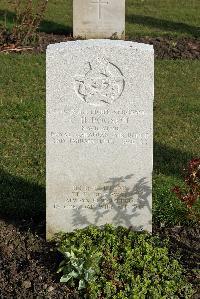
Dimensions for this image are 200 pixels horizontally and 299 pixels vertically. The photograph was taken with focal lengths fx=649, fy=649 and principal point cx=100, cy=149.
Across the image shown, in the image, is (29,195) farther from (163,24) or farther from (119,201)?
(163,24)

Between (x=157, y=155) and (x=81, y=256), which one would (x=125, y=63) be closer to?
(x=81, y=256)

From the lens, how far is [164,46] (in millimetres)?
10633

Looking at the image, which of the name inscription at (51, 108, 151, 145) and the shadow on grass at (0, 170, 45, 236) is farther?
the shadow on grass at (0, 170, 45, 236)

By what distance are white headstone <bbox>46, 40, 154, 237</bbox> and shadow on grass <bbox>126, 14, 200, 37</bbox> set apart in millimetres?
7379

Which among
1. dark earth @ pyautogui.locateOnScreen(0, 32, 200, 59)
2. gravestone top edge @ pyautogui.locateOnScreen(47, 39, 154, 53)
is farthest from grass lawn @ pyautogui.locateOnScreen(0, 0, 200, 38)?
gravestone top edge @ pyautogui.locateOnScreen(47, 39, 154, 53)

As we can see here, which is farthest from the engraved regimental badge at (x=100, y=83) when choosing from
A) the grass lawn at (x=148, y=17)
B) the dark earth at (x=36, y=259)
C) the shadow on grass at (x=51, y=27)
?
the shadow on grass at (x=51, y=27)

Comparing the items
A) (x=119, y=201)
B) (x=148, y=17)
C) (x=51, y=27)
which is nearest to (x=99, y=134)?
(x=119, y=201)

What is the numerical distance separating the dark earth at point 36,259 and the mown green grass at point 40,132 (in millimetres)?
259

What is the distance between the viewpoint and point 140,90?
177 inches

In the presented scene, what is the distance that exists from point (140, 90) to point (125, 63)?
0.21m

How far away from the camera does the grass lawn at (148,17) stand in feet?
38.5

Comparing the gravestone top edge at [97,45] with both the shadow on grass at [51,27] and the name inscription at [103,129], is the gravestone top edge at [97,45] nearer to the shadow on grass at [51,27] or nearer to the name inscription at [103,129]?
the name inscription at [103,129]

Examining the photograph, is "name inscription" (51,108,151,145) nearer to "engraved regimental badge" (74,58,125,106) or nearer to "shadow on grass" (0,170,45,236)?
"engraved regimental badge" (74,58,125,106)

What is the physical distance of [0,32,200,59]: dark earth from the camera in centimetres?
1012
